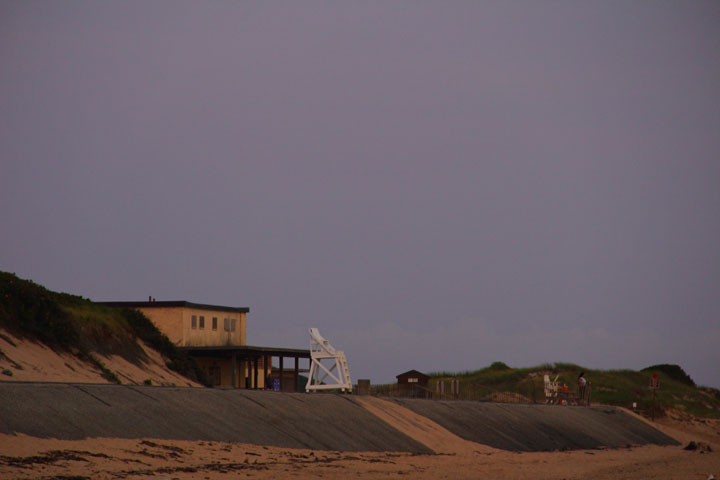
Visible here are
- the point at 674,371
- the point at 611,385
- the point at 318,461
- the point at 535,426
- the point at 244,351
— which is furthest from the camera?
the point at 674,371

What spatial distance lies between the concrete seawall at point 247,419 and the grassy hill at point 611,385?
2501 cm

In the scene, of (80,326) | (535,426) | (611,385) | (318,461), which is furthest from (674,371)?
(318,461)

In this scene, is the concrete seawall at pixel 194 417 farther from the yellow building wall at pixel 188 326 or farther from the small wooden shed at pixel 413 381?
the yellow building wall at pixel 188 326

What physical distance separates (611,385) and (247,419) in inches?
2106

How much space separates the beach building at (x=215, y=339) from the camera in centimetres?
5119

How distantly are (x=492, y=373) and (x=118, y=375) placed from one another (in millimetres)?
46810

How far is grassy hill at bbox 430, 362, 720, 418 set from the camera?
218 feet

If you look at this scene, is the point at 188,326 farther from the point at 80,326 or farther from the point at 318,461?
the point at 318,461

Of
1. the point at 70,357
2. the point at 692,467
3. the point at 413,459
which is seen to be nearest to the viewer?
the point at 413,459

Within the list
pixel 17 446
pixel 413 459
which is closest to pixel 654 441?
pixel 413 459

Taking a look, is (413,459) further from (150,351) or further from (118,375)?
(150,351)

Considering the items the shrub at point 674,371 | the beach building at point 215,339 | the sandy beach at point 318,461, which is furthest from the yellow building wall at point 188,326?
the shrub at point 674,371

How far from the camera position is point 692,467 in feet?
96.2

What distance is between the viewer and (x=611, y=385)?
71.9 m
